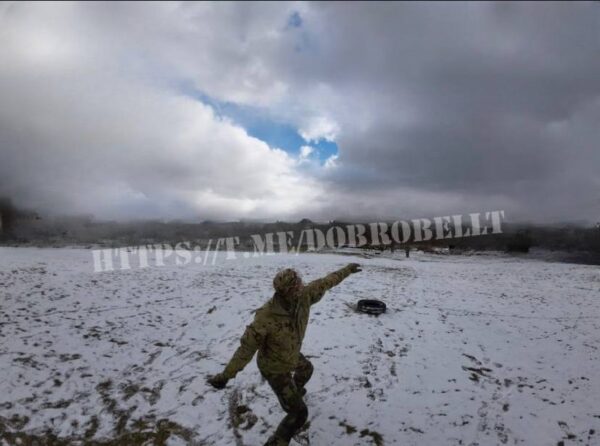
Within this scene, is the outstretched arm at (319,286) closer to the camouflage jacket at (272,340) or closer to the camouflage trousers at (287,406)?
the camouflage jacket at (272,340)

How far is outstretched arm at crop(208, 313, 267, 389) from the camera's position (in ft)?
Result: 12.2

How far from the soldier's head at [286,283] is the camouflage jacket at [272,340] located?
0.11 meters

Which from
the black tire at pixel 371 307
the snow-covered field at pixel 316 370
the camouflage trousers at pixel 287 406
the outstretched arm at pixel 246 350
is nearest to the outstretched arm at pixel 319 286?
the outstretched arm at pixel 246 350

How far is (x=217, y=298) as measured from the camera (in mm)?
11734

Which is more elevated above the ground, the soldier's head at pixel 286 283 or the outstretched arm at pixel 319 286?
the soldier's head at pixel 286 283

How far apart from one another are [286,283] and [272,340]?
751 millimetres

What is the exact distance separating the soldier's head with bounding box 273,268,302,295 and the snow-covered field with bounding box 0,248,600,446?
2632mm

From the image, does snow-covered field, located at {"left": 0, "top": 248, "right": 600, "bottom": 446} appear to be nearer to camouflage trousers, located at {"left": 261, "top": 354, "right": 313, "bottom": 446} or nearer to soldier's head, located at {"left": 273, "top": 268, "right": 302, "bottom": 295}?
camouflage trousers, located at {"left": 261, "top": 354, "right": 313, "bottom": 446}

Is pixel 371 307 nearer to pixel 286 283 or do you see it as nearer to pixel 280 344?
pixel 280 344

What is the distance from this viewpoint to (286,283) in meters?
3.84

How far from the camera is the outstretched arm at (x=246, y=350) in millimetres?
3730

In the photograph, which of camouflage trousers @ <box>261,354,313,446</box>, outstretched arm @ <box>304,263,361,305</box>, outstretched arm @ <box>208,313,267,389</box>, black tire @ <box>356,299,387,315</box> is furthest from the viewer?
black tire @ <box>356,299,387,315</box>

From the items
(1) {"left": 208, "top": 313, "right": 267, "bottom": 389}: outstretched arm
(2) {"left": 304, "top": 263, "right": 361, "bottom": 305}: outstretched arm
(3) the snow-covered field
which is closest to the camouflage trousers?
(1) {"left": 208, "top": 313, "right": 267, "bottom": 389}: outstretched arm

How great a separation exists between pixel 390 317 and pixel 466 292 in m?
6.32
